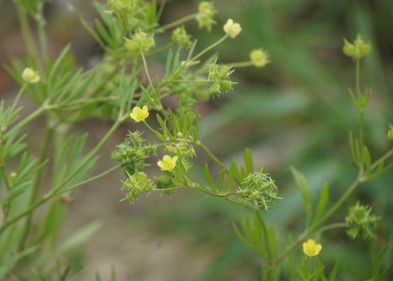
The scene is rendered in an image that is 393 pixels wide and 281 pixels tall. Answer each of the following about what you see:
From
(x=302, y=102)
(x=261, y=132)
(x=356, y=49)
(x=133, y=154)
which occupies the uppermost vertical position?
(x=133, y=154)

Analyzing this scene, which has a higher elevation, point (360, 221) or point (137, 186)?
point (137, 186)

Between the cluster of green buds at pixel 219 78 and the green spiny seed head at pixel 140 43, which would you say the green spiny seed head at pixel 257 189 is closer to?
the cluster of green buds at pixel 219 78

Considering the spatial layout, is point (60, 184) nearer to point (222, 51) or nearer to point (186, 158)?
point (186, 158)

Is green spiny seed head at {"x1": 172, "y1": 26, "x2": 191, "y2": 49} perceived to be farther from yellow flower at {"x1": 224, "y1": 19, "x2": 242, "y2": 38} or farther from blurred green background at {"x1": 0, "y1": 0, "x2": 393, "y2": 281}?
blurred green background at {"x1": 0, "y1": 0, "x2": 393, "y2": 281}

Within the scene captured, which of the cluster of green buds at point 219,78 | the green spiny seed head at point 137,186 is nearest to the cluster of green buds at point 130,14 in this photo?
the cluster of green buds at point 219,78

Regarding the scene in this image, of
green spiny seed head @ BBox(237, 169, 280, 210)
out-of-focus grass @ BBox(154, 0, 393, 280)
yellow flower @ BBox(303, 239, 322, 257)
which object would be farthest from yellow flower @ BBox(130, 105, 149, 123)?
out-of-focus grass @ BBox(154, 0, 393, 280)

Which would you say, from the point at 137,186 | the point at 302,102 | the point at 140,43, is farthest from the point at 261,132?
the point at 137,186

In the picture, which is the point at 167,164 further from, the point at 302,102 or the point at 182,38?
the point at 302,102

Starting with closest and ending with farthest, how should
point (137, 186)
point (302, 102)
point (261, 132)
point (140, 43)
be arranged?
point (137, 186) < point (140, 43) < point (302, 102) < point (261, 132)
